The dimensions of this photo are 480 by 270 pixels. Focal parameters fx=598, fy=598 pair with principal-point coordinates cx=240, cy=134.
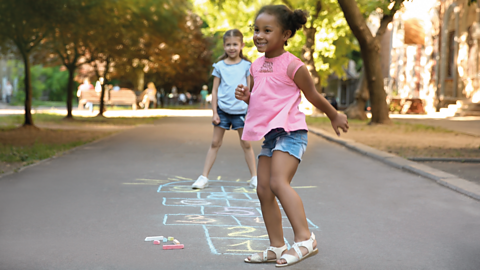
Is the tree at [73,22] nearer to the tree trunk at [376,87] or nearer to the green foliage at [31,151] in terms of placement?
the green foliage at [31,151]

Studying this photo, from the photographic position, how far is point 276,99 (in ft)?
14.1

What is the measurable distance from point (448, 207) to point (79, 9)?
11.7 meters

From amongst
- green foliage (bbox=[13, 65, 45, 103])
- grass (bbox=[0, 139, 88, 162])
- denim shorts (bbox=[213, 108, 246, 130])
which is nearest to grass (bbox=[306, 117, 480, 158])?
denim shorts (bbox=[213, 108, 246, 130])

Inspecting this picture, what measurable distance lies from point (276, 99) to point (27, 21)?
12653 mm

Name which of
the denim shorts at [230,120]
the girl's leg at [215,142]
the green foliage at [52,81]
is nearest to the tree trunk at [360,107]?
the girl's leg at [215,142]

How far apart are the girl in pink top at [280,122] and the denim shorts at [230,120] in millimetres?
2906

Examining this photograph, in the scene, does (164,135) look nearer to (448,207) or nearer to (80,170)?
(80,170)

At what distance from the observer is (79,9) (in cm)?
1542

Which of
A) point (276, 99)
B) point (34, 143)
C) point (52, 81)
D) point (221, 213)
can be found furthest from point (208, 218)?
point (52, 81)

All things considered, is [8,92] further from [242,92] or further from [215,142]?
[242,92]

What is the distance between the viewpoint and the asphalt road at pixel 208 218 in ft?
14.3

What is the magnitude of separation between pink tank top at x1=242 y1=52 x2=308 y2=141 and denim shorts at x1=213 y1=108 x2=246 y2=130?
9.57ft

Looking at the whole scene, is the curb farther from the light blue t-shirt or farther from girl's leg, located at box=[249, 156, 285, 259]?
girl's leg, located at box=[249, 156, 285, 259]

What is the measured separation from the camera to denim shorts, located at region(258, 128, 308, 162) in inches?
166
